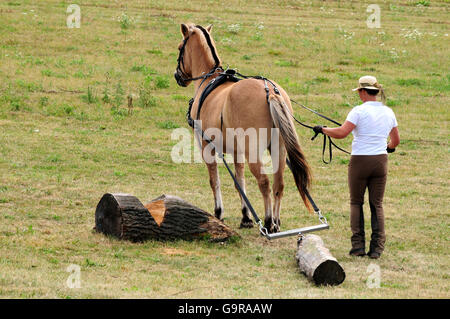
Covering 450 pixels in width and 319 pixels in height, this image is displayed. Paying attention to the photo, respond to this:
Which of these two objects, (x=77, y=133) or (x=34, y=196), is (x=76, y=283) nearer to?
(x=34, y=196)

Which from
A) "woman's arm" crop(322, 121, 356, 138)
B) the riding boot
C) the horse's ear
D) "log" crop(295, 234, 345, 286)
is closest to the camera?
"log" crop(295, 234, 345, 286)

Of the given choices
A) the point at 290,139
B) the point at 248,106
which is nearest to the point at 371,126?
the point at 290,139

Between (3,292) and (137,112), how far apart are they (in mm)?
11856

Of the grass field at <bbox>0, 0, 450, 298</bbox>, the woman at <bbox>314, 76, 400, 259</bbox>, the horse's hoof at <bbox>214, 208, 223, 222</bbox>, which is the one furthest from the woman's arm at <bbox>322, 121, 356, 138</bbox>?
the horse's hoof at <bbox>214, 208, 223, 222</bbox>

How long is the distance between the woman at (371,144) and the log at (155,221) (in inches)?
75.3

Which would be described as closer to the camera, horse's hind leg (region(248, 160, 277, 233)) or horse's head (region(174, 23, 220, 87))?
horse's hind leg (region(248, 160, 277, 233))

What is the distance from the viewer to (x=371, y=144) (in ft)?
25.8

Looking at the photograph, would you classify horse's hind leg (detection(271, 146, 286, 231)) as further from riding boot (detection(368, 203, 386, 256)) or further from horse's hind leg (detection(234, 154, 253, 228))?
riding boot (detection(368, 203, 386, 256))

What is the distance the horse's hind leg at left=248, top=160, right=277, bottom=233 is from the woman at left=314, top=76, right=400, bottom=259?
1001 millimetres

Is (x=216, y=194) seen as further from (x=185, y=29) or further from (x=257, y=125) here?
(x=185, y=29)

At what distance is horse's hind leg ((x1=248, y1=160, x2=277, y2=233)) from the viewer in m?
8.55

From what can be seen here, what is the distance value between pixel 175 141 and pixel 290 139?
301 inches

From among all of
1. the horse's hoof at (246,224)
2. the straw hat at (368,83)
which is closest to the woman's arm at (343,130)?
the straw hat at (368,83)
